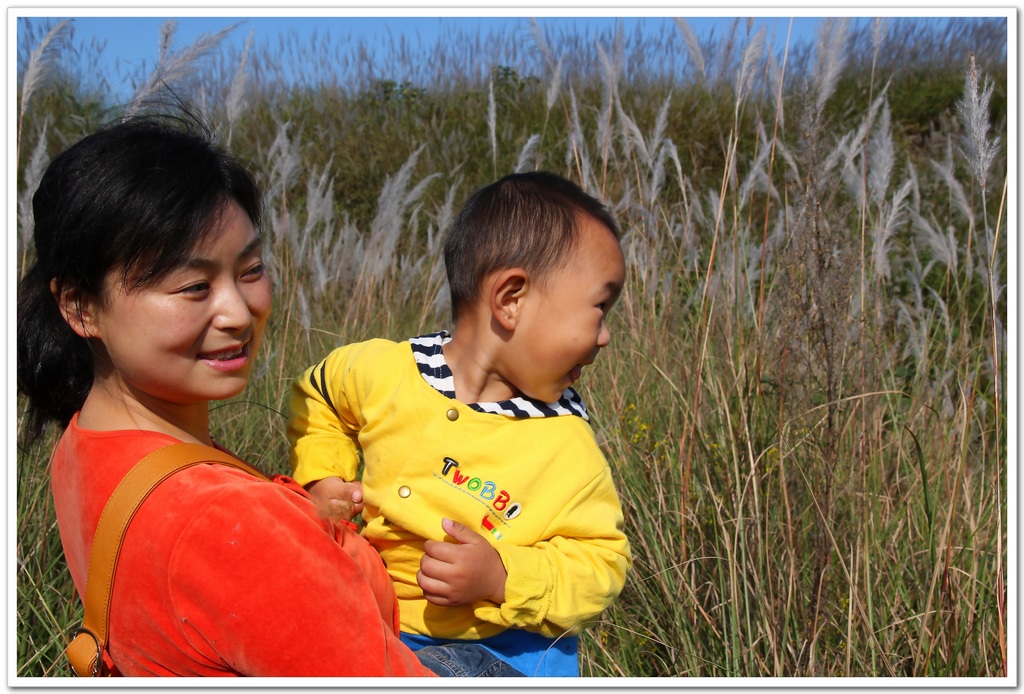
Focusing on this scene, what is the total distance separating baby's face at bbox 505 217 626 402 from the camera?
5.24 ft

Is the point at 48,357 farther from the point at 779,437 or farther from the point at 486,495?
the point at 779,437

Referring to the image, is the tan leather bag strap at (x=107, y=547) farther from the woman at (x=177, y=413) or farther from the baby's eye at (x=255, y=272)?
the baby's eye at (x=255, y=272)

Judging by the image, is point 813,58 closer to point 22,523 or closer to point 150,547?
point 150,547

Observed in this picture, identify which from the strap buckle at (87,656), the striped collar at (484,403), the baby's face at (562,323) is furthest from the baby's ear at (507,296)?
the strap buckle at (87,656)

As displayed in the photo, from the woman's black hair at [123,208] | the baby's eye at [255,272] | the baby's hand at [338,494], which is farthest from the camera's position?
the baby's hand at [338,494]

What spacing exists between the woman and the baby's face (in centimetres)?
44

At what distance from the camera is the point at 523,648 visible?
155 centimetres

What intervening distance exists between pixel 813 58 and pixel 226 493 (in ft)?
6.00

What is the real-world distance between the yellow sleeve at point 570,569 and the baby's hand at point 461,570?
2 cm

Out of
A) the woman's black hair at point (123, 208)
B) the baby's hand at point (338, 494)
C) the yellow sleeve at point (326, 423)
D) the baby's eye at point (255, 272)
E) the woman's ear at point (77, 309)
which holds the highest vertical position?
the woman's black hair at point (123, 208)

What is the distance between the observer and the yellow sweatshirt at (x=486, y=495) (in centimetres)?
145

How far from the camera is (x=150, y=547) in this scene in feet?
3.71

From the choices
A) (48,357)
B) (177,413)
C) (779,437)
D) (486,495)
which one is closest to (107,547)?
(177,413)

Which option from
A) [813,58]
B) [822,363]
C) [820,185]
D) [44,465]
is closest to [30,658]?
[44,465]
